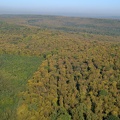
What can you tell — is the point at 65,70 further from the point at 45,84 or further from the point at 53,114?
the point at 53,114

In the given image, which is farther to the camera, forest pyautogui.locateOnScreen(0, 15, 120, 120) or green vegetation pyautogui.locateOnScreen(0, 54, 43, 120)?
green vegetation pyautogui.locateOnScreen(0, 54, 43, 120)

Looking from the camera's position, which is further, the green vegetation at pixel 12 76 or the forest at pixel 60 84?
the green vegetation at pixel 12 76

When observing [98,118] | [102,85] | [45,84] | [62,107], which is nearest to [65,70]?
[45,84]

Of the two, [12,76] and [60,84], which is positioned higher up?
[60,84]

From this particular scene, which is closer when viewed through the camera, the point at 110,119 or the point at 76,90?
the point at 110,119

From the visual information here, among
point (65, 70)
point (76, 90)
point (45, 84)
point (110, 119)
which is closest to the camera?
point (110, 119)

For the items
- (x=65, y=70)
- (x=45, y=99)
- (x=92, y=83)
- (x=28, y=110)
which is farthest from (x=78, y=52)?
(x=28, y=110)

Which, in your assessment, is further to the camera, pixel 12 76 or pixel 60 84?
pixel 12 76

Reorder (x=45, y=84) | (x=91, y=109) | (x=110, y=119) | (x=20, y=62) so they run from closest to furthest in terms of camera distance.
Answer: (x=110, y=119) → (x=91, y=109) → (x=45, y=84) → (x=20, y=62)

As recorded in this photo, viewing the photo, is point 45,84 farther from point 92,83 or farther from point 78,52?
point 78,52
